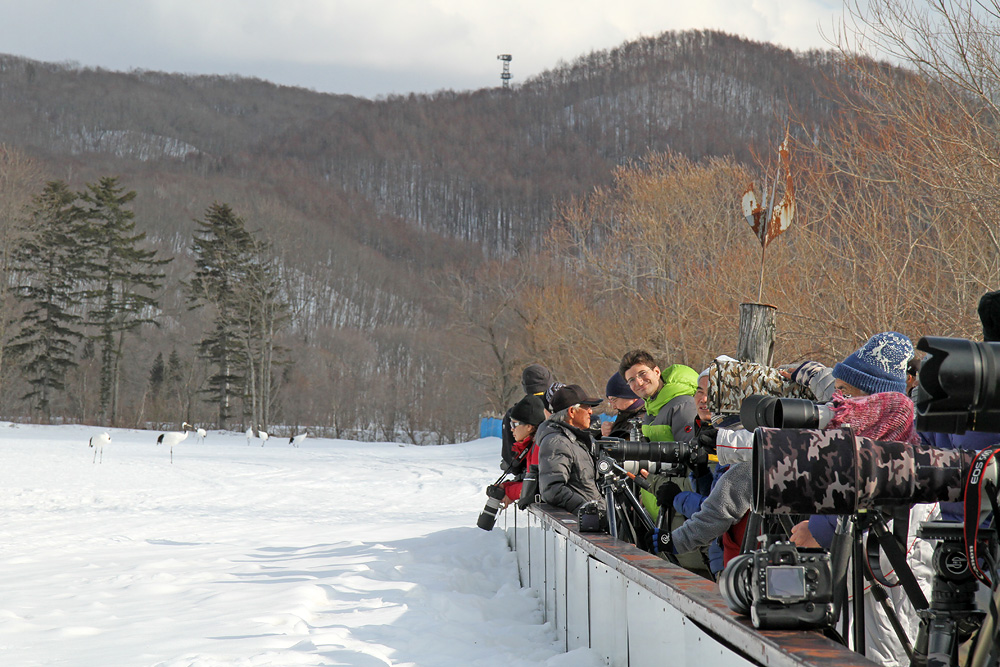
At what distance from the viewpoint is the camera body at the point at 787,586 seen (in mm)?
2389

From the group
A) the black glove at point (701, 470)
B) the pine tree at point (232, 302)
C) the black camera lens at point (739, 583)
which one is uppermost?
the pine tree at point (232, 302)

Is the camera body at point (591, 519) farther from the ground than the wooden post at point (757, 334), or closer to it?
closer to it

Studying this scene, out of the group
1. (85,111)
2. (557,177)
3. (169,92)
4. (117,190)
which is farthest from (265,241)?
(169,92)

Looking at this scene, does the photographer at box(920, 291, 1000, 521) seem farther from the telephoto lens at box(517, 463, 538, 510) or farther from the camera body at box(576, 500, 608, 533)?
the telephoto lens at box(517, 463, 538, 510)

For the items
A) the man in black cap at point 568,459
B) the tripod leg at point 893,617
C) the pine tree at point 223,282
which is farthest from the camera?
the pine tree at point 223,282

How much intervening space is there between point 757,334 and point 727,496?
449 centimetres

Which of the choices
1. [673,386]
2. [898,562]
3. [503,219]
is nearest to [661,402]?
[673,386]

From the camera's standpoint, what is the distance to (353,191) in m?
137

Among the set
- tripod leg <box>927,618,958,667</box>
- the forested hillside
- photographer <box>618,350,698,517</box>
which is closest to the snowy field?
photographer <box>618,350,698,517</box>

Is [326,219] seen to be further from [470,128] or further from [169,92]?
[169,92]

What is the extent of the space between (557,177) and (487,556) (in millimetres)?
121982

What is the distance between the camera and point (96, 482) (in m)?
18.0

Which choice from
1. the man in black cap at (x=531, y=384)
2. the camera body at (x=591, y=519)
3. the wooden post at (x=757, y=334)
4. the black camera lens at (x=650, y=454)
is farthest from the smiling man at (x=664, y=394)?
the man in black cap at (x=531, y=384)

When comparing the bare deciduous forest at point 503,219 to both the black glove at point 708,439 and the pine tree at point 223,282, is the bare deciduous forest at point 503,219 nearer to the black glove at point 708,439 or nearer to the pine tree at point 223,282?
the pine tree at point 223,282
